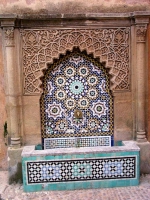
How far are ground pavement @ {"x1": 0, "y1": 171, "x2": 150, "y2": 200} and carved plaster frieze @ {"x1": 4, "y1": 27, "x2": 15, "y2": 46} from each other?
2.26 metres

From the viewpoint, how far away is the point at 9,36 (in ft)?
12.8

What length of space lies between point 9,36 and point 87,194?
267 centimetres

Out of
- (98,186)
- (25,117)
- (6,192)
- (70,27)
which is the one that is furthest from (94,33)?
(6,192)

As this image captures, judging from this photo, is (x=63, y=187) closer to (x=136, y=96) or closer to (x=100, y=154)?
(x=100, y=154)

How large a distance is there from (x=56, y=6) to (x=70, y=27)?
1.29 ft

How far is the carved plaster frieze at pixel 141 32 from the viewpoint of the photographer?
4.00m

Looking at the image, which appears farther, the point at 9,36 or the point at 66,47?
the point at 66,47

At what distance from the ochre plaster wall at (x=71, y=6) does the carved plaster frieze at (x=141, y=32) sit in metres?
0.32

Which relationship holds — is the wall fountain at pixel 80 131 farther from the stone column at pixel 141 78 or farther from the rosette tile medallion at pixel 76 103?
the stone column at pixel 141 78

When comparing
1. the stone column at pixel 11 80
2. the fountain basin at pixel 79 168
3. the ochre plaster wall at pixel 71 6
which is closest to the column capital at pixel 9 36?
the stone column at pixel 11 80

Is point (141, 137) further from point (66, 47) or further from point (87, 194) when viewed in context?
point (66, 47)

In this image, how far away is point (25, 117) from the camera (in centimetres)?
417

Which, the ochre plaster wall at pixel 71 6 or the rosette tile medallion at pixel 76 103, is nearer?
the ochre plaster wall at pixel 71 6

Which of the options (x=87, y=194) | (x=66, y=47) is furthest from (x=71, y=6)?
(x=87, y=194)
